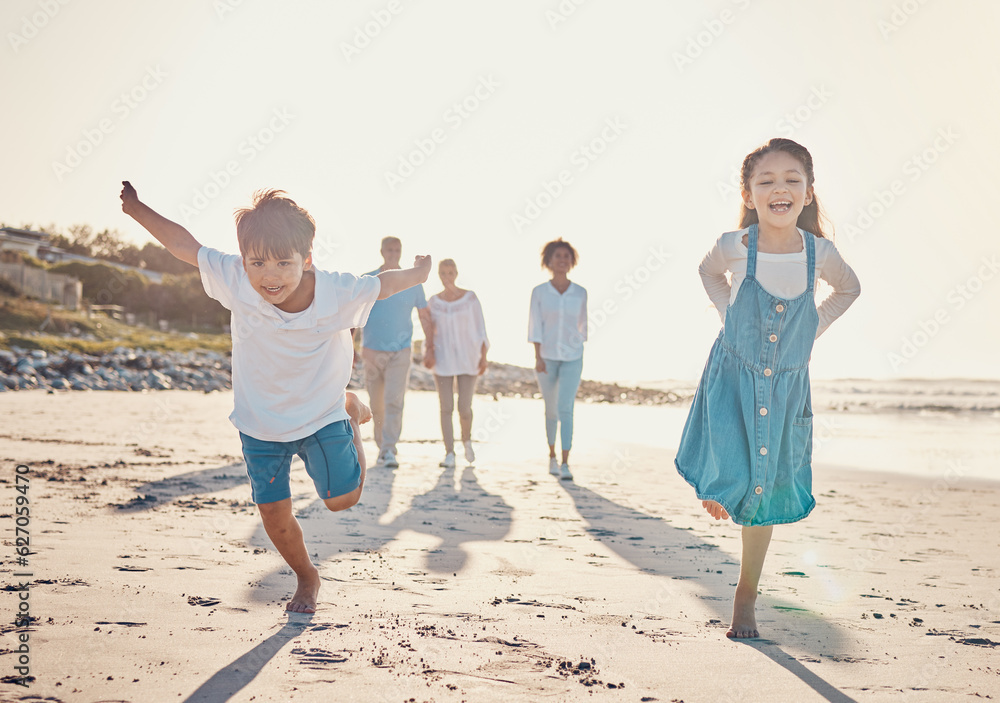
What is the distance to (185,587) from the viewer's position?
10.9 ft

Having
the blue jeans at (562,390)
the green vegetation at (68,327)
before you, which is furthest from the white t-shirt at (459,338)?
the green vegetation at (68,327)

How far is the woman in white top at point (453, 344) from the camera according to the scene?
332 inches

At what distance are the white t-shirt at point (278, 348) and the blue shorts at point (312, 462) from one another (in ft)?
0.22

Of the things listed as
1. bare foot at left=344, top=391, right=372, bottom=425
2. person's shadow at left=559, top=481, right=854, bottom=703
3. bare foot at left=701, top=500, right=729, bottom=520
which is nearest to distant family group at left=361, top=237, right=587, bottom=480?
person's shadow at left=559, top=481, right=854, bottom=703

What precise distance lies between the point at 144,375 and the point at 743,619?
18.9m

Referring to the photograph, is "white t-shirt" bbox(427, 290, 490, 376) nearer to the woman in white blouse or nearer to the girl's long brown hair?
the woman in white blouse

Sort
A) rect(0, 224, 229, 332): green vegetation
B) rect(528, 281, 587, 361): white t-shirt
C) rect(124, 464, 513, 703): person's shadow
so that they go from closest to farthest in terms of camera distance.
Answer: rect(124, 464, 513, 703): person's shadow
rect(528, 281, 587, 361): white t-shirt
rect(0, 224, 229, 332): green vegetation

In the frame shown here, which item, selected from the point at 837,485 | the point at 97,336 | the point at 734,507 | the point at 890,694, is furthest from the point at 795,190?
the point at 97,336

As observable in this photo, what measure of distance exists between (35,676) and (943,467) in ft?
32.0

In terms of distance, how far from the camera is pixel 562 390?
25.9 feet

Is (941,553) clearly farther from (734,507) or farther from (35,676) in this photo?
(35,676)

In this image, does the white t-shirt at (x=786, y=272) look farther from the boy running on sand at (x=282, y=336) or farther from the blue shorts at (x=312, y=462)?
the blue shorts at (x=312, y=462)

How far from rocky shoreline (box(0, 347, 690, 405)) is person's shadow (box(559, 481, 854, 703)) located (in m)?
13.9

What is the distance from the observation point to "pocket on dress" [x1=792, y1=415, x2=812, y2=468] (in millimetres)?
3084
